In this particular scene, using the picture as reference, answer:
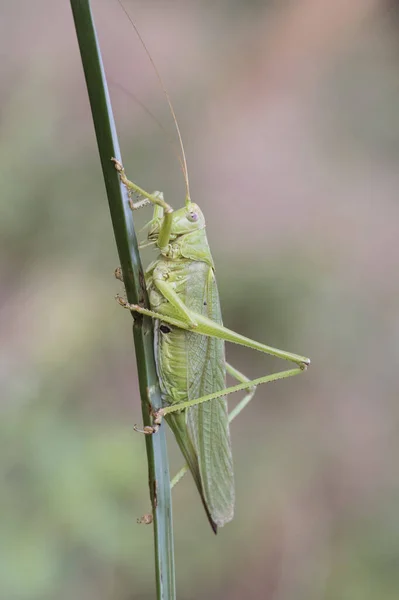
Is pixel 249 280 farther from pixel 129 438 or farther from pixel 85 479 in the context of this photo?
pixel 85 479

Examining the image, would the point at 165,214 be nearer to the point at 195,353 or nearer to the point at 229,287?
the point at 195,353

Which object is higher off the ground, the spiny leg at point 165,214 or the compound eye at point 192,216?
the compound eye at point 192,216

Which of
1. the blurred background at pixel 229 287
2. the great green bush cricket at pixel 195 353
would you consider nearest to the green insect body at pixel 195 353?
the great green bush cricket at pixel 195 353

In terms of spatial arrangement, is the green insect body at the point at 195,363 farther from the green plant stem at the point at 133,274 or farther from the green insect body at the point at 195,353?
the green plant stem at the point at 133,274

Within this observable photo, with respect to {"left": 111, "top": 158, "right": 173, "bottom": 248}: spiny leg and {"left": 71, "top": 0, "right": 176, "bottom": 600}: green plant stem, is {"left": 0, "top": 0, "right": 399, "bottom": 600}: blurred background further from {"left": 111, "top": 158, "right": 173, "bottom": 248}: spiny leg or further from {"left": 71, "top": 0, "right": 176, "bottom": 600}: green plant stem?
{"left": 71, "top": 0, "right": 176, "bottom": 600}: green plant stem

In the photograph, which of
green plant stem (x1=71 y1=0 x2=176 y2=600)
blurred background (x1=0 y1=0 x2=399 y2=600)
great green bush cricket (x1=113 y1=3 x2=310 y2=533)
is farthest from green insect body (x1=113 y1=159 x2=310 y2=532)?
blurred background (x1=0 y1=0 x2=399 y2=600)

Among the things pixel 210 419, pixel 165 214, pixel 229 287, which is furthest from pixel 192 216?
pixel 229 287

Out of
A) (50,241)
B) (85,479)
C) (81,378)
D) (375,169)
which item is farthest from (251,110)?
(85,479)
